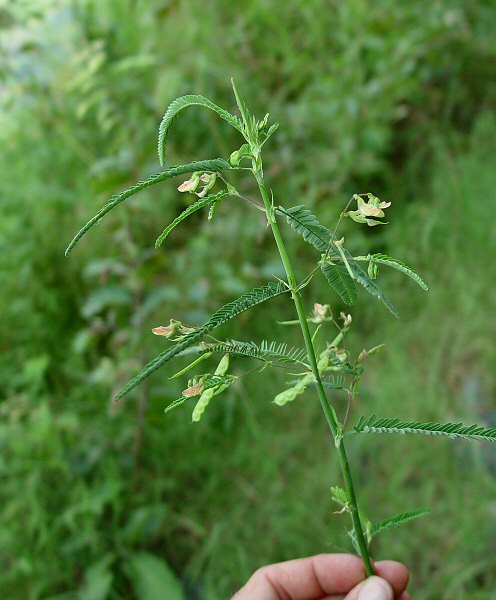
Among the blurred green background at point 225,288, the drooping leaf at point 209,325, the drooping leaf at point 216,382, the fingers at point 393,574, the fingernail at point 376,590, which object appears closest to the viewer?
the drooping leaf at point 209,325

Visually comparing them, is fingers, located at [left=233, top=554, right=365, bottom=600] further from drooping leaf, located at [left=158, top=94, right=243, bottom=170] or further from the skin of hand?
drooping leaf, located at [left=158, top=94, right=243, bottom=170]

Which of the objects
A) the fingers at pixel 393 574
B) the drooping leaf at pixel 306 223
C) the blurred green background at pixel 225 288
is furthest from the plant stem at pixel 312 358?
the blurred green background at pixel 225 288

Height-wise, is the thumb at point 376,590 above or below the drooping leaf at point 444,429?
below

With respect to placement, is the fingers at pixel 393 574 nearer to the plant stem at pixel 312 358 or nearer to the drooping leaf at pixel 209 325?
the plant stem at pixel 312 358

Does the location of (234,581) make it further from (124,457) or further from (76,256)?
(76,256)

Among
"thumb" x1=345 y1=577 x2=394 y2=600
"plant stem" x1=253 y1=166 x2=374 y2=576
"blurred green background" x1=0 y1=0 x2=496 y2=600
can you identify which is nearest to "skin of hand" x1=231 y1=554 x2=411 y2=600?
"thumb" x1=345 y1=577 x2=394 y2=600

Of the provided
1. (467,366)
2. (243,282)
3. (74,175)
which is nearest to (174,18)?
(74,175)
